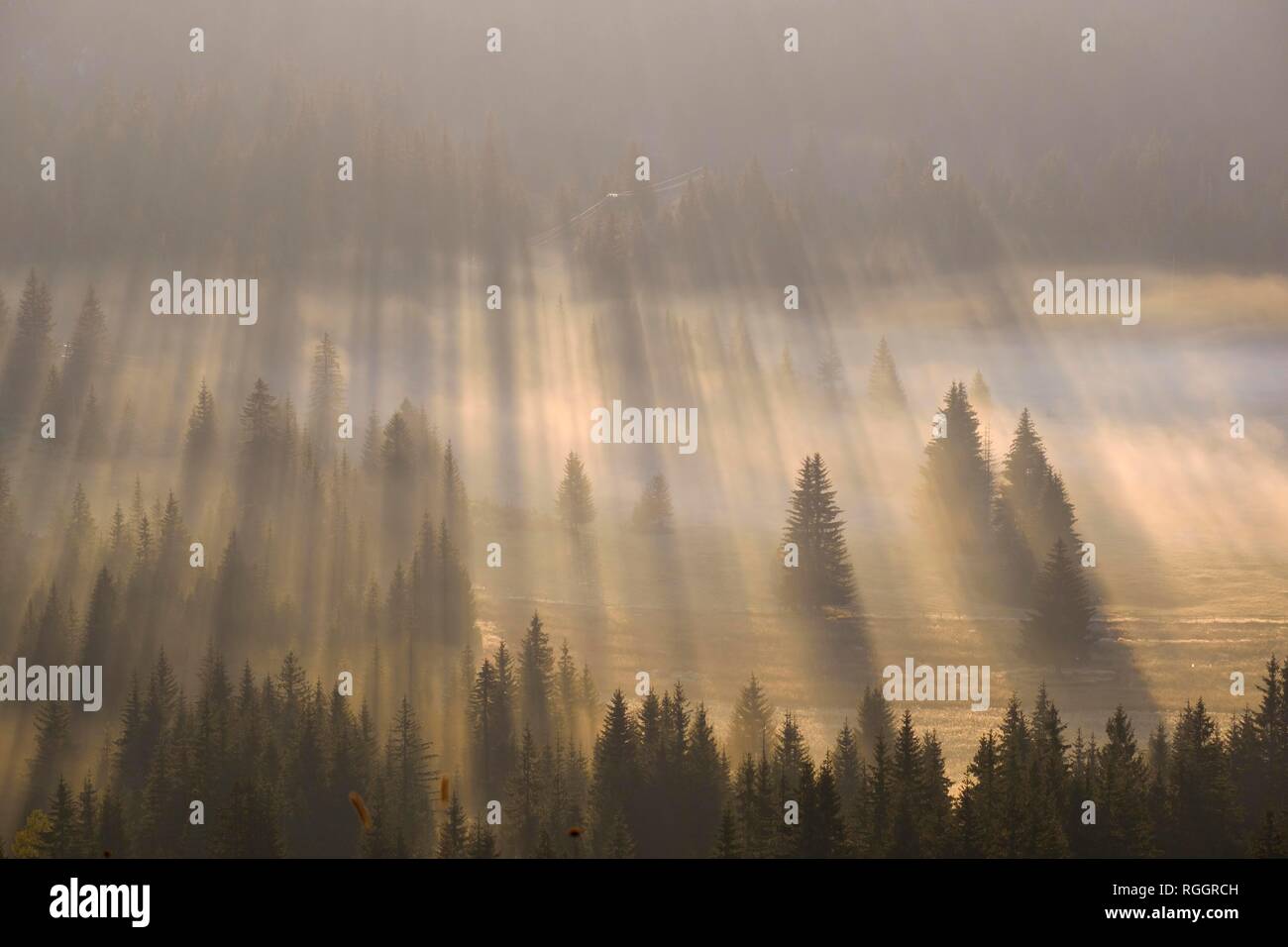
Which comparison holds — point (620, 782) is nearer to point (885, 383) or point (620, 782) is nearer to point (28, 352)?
point (885, 383)

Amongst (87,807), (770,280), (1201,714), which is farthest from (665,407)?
(87,807)

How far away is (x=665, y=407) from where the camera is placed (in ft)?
80.4

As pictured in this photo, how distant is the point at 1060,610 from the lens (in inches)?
915

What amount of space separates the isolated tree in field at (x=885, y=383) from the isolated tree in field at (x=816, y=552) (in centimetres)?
193

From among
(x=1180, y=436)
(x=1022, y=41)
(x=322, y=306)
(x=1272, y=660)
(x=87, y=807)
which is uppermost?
(x=1022, y=41)

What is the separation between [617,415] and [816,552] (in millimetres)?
4698

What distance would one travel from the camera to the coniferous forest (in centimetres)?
2212

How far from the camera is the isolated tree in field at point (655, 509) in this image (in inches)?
926

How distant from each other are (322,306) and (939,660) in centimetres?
1373

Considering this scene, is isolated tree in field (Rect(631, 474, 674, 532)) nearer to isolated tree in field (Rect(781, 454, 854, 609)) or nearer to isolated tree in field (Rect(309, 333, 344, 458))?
isolated tree in field (Rect(781, 454, 854, 609))

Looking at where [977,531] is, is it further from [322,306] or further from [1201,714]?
[322,306]

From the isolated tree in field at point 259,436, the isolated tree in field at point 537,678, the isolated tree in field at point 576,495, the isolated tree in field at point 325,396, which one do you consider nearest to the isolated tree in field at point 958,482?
the isolated tree in field at point 576,495

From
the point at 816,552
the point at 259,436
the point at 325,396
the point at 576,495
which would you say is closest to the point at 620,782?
the point at 576,495

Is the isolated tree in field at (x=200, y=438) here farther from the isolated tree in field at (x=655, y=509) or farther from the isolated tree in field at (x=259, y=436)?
the isolated tree in field at (x=655, y=509)
